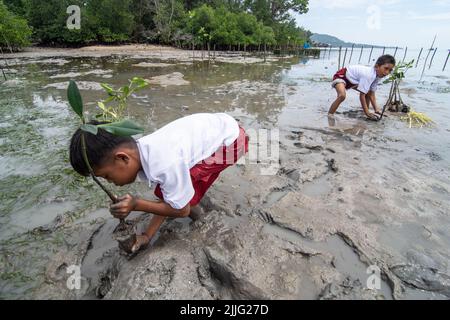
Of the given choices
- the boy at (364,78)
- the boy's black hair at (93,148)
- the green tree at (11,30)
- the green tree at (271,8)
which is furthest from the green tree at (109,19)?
the boy's black hair at (93,148)

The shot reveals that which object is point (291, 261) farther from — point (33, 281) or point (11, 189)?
point (11, 189)

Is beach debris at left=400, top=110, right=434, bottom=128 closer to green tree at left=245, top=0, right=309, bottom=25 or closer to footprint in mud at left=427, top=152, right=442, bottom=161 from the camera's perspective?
footprint in mud at left=427, top=152, right=442, bottom=161

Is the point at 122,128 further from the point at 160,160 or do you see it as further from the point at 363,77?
the point at 363,77

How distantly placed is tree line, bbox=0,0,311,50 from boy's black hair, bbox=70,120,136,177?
82.6 ft

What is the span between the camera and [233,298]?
62.8 inches

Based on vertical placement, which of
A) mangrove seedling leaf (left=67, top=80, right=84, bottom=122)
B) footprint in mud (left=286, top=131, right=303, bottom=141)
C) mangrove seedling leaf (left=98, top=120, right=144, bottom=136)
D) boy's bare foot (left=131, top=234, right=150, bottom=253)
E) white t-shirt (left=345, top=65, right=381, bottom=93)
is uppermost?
mangrove seedling leaf (left=67, top=80, right=84, bottom=122)

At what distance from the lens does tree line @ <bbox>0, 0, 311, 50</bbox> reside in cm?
2789

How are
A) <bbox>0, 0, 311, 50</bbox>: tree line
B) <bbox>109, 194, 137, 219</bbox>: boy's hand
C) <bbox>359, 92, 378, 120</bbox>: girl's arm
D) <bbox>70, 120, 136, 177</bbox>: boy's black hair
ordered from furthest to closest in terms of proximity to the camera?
1. <bbox>0, 0, 311, 50</bbox>: tree line
2. <bbox>359, 92, 378, 120</bbox>: girl's arm
3. <bbox>109, 194, 137, 219</bbox>: boy's hand
4. <bbox>70, 120, 136, 177</bbox>: boy's black hair

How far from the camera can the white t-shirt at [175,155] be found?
1505mm

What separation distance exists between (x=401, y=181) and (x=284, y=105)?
3.97 metres

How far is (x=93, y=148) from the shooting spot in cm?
136

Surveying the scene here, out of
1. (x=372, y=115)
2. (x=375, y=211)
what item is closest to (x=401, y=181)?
(x=375, y=211)

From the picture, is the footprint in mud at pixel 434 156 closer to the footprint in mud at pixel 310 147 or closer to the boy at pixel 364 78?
the footprint in mud at pixel 310 147

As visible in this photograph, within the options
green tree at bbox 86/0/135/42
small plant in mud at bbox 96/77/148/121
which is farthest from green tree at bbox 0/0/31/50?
small plant in mud at bbox 96/77/148/121
